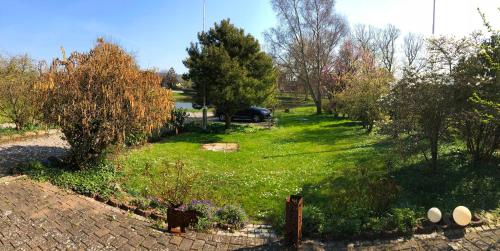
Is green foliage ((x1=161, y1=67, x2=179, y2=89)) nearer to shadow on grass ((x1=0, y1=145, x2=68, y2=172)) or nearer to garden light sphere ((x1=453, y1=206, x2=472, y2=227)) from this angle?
shadow on grass ((x1=0, y1=145, x2=68, y2=172))

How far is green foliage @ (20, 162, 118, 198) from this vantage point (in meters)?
7.94

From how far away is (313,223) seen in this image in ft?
20.0

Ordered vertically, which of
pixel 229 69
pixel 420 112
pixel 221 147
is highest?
pixel 229 69

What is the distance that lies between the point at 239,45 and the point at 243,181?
456 inches

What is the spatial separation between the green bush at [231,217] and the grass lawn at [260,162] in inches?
24.0

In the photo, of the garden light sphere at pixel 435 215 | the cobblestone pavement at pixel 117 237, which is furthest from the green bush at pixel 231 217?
the garden light sphere at pixel 435 215

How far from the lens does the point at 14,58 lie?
2234 cm

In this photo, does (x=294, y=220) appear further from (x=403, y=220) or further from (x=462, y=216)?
(x=462, y=216)

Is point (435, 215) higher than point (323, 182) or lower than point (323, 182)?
higher

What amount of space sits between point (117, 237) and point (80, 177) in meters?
3.36

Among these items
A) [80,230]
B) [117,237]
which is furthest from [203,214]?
[80,230]

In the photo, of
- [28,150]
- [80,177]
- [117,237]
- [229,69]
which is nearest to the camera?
[117,237]

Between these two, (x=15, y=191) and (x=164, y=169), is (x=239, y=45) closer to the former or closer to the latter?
(x=164, y=169)

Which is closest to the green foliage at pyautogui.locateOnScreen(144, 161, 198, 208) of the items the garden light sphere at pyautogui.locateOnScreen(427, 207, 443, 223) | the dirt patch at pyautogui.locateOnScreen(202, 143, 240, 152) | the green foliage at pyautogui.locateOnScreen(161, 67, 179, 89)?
the green foliage at pyautogui.locateOnScreen(161, 67, 179, 89)
